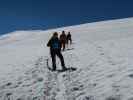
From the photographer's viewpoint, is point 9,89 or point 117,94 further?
point 9,89

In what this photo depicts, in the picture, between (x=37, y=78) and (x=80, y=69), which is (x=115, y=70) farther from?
(x=37, y=78)

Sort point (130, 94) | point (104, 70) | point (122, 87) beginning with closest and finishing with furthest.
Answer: point (130, 94)
point (122, 87)
point (104, 70)

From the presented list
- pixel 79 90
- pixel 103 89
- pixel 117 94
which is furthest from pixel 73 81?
pixel 117 94

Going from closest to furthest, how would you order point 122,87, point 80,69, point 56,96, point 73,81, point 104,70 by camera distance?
point 122,87 → point 56,96 → point 73,81 → point 104,70 → point 80,69

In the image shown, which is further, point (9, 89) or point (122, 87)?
point (9, 89)

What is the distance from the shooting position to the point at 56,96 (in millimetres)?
9336

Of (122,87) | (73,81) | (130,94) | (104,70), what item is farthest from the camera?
(104,70)

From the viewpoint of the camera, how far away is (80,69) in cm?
1282

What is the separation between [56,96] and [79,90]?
2.62 ft

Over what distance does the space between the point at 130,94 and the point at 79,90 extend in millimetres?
1939

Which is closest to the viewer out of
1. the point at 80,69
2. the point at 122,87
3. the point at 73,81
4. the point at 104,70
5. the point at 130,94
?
the point at 130,94

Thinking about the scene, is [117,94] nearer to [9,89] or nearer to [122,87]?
[122,87]

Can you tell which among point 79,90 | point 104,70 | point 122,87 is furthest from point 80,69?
point 122,87

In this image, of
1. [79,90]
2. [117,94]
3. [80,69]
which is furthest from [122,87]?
[80,69]
